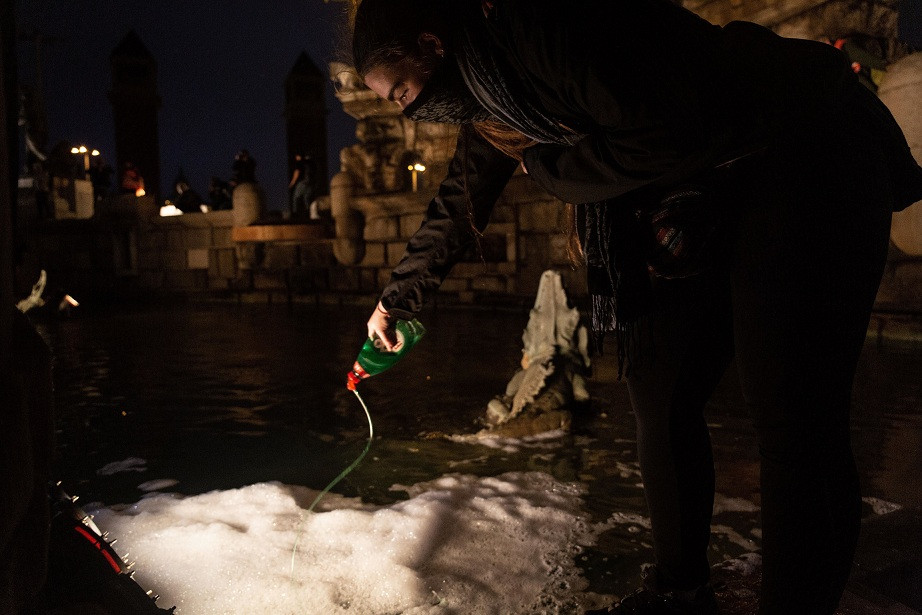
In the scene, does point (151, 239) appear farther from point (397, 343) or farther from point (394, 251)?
point (397, 343)

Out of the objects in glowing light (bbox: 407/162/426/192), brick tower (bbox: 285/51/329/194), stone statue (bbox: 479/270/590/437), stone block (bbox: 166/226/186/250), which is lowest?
stone statue (bbox: 479/270/590/437)

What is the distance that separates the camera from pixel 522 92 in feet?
4.03

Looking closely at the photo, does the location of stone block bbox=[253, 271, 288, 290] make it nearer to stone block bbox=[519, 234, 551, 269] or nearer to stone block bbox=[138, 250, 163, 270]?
stone block bbox=[138, 250, 163, 270]

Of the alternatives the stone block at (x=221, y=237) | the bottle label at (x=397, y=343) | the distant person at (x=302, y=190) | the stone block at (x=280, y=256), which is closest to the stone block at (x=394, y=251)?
the stone block at (x=280, y=256)

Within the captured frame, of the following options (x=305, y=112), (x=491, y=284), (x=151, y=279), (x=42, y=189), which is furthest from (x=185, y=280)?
(x=305, y=112)

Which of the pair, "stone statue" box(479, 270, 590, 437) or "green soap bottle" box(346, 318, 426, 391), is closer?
"green soap bottle" box(346, 318, 426, 391)

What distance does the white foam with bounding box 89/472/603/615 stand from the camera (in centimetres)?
203

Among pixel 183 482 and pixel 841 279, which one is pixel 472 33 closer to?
pixel 841 279

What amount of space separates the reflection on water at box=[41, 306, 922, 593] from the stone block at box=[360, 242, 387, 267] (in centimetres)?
758

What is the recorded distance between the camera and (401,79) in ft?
4.37

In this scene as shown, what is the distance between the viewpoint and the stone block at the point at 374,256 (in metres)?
15.9

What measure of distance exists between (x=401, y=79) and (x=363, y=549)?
1672mm

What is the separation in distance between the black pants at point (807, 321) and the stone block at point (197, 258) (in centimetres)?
1952

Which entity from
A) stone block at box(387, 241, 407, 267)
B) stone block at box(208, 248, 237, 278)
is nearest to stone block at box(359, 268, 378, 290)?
stone block at box(387, 241, 407, 267)
